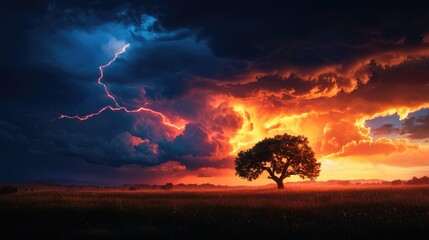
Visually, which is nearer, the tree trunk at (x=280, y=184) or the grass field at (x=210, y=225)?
the grass field at (x=210, y=225)

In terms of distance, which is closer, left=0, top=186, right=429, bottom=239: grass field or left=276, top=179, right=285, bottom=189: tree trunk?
left=0, top=186, right=429, bottom=239: grass field

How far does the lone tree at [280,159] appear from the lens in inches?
2111

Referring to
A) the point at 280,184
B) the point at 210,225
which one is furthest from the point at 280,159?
the point at 210,225

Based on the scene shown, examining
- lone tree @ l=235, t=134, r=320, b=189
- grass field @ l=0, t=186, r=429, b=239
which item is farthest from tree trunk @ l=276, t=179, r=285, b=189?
grass field @ l=0, t=186, r=429, b=239

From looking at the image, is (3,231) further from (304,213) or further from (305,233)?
(304,213)

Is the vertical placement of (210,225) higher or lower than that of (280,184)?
lower

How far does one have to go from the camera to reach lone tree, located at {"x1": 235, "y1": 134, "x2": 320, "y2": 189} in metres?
53.6

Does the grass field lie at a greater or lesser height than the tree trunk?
lesser

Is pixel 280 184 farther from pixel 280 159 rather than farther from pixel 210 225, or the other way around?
pixel 210 225

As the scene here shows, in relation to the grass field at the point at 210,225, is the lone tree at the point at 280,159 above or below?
above

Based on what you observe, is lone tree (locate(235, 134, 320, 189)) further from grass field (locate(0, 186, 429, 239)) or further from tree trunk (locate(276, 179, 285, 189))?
grass field (locate(0, 186, 429, 239))

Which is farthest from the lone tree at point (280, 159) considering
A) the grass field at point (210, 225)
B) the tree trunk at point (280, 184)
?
the grass field at point (210, 225)

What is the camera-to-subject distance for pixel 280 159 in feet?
179

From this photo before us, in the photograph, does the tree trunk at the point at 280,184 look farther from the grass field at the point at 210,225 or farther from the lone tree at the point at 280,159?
the grass field at the point at 210,225
